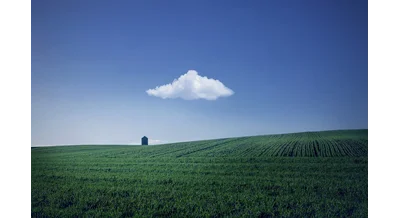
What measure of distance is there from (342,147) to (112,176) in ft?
14.1

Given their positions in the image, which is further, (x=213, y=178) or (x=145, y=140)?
(x=145, y=140)

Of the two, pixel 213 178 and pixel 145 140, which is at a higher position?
pixel 145 140

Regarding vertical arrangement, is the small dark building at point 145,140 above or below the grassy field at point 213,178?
above

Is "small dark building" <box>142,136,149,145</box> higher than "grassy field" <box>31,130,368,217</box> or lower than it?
higher

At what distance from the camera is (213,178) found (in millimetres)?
4891

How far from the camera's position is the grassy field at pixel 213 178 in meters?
4.08

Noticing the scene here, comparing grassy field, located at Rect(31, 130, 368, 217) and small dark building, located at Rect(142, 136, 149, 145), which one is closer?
grassy field, located at Rect(31, 130, 368, 217)

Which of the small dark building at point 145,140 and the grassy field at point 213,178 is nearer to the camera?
the grassy field at point 213,178

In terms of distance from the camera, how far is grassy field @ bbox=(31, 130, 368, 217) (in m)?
4.08
